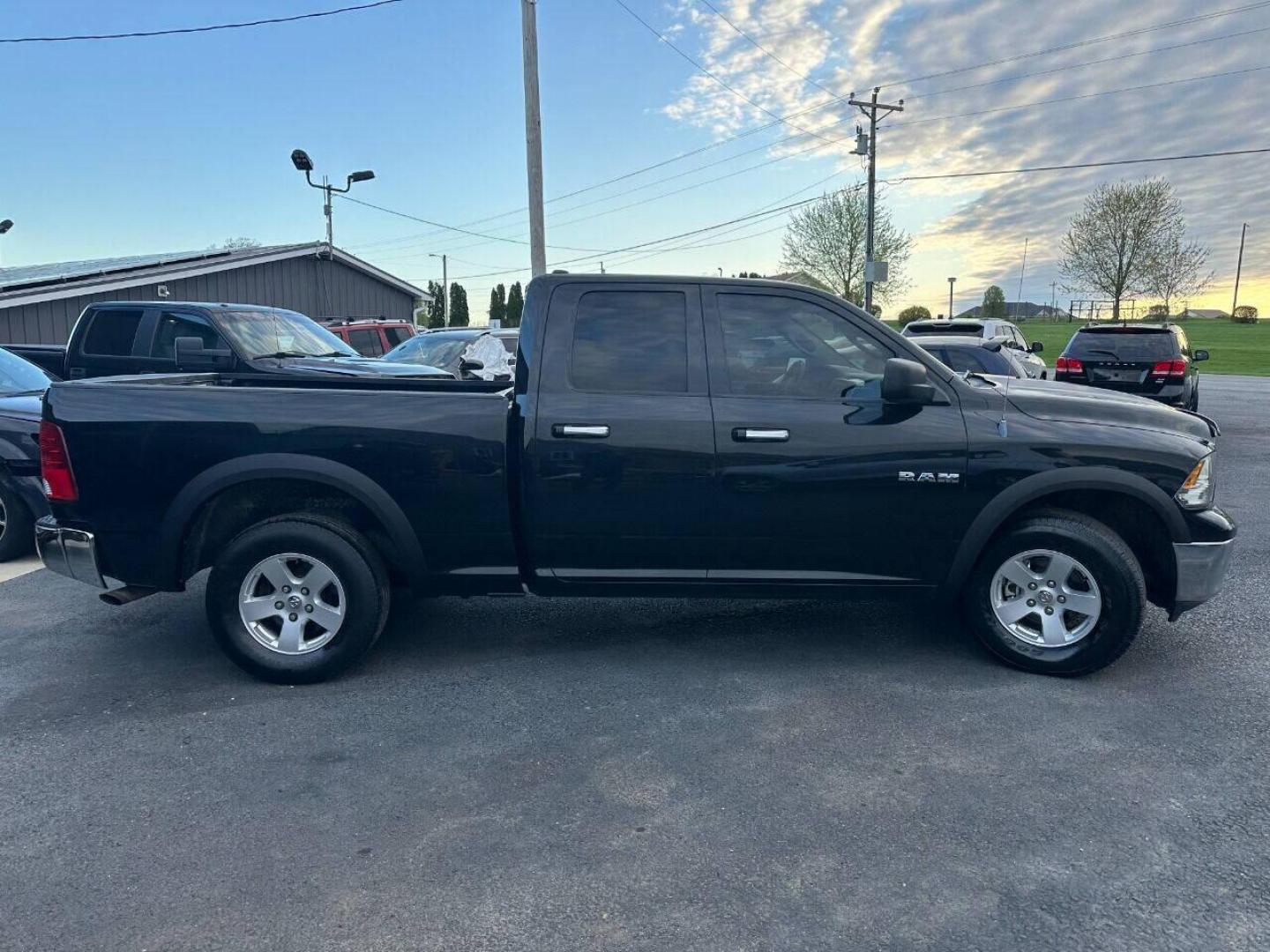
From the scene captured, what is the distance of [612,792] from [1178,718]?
8.34ft

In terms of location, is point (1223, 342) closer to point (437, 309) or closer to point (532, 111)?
point (437, 309)

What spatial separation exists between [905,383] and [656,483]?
123 cm

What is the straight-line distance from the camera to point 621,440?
4.04 metres

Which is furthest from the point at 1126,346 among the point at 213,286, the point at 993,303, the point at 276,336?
the point at 993,303

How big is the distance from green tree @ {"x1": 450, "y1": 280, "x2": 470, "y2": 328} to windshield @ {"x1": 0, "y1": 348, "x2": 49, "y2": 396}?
157 ft

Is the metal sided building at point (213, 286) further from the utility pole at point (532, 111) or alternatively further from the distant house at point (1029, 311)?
the distant house at point (1029, 311)

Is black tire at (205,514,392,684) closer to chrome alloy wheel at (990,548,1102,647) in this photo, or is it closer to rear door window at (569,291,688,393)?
rear door window at (569,291,688,393)

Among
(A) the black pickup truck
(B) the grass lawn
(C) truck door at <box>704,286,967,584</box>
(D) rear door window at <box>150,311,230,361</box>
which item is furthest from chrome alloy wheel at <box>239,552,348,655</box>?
(B) the grass lawn

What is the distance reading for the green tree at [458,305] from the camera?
5534 centimetres

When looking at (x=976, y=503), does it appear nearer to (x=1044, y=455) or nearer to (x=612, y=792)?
(x=1044, y=455)

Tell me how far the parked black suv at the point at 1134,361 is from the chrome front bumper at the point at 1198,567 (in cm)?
918

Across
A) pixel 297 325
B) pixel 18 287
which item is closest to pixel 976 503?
pixel 297 325

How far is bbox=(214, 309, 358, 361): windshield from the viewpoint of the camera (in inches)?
350

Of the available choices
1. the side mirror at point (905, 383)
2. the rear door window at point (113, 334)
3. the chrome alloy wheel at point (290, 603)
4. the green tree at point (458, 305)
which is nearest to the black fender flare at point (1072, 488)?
the side mirror at point (905, 383)
